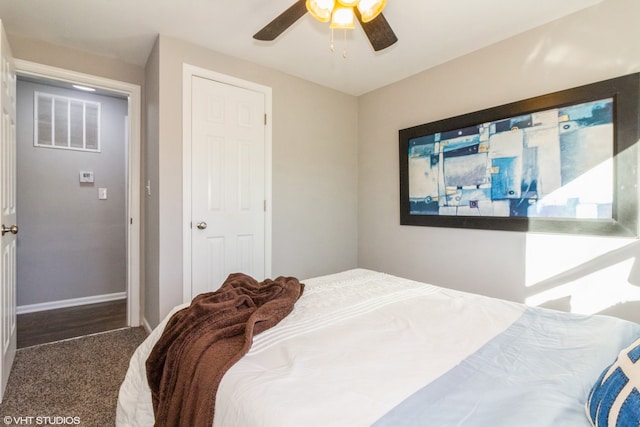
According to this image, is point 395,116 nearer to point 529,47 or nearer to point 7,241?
point 529,47

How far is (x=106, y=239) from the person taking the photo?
3.58 metres

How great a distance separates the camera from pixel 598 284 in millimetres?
1985

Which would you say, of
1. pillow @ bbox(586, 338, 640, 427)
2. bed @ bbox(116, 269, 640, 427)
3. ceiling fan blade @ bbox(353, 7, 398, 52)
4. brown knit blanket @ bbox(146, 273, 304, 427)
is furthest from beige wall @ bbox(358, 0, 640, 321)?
brown knit blanket @ bbox(146, 273, 304, 427)

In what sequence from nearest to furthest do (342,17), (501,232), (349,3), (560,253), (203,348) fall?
(203,348), (349,3), (342,17), (560,253), (501,232)

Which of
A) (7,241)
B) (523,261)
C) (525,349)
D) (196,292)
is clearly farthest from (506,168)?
(7,241)

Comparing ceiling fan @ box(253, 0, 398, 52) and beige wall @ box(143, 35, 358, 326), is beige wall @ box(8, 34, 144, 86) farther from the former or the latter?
ceiling fan @ box(253, 0, 398, 52)

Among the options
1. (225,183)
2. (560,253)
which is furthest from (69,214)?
(560,253)

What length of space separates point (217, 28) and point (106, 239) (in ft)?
8.90

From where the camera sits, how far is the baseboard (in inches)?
124

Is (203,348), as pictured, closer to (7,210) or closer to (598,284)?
(7,210)

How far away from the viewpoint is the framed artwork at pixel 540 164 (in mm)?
1876

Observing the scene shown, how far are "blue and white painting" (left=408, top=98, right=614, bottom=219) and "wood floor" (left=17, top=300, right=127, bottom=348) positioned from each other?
125 inches

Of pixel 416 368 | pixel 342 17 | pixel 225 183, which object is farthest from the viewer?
pixel 225 183

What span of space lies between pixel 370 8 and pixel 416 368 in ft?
5.13
